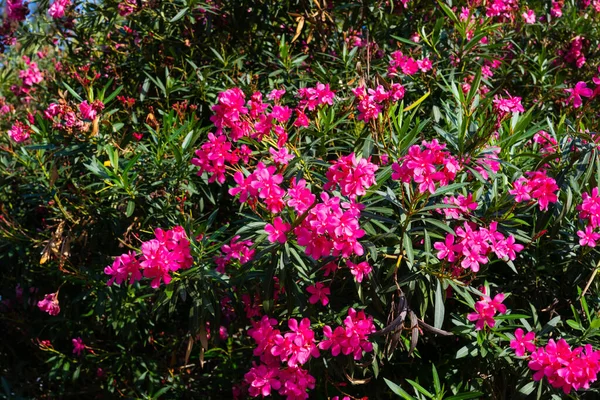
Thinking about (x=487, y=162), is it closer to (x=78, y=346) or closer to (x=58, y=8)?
(x=78, y=346)

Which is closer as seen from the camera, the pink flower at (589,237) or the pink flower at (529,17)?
the pink flower at (589,237)

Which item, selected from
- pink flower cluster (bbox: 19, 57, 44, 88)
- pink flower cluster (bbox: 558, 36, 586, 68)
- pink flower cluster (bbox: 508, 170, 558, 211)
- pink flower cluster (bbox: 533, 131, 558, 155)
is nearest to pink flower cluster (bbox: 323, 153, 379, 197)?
pink flower cluster (bbox: 508, 170, 558, 211)

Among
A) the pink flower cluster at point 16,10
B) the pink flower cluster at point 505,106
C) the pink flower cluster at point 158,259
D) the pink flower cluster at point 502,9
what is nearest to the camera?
the pink flower cluster at point 158,259

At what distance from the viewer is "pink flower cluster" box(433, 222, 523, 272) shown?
1960mm

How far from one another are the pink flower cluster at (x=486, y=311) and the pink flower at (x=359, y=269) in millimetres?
371

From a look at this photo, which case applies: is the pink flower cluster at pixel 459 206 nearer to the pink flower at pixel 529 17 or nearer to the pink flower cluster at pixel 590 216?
the pink flower cluster at pixel 590 216

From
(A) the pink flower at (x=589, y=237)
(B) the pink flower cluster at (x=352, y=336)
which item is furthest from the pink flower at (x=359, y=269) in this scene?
(A) the pink flower at (x=589, y=237)

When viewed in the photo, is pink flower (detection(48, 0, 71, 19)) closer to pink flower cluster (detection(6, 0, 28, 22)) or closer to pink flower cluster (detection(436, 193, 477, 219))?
pink flower cluster (detection(6, 0, 28, 22))

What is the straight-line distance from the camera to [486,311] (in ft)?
6.79

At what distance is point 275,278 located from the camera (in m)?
2.21

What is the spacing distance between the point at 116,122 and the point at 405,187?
1626 millimetres

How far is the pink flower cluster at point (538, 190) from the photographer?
204cm

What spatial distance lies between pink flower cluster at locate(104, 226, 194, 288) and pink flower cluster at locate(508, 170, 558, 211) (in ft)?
3.43

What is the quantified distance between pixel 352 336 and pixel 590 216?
0.83 metres
